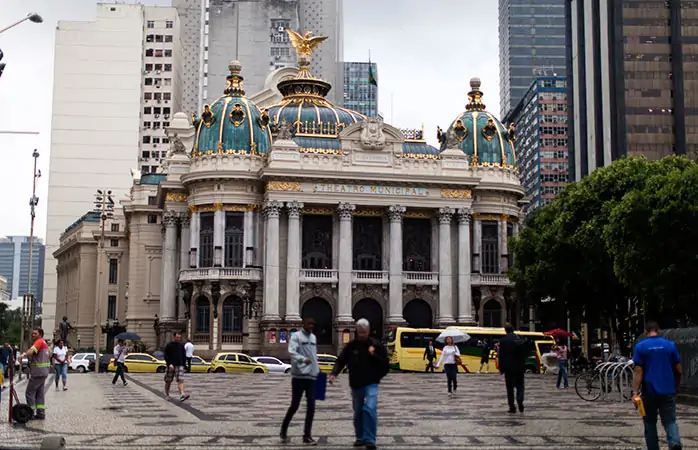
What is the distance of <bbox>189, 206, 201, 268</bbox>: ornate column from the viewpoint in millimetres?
78312

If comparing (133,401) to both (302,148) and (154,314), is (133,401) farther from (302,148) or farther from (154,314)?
(154,314)

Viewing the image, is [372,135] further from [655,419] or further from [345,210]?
[655,419]

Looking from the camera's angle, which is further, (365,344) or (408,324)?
(408,324)

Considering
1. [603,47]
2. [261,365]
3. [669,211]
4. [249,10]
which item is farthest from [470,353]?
[249,10]

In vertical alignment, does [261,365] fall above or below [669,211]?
below

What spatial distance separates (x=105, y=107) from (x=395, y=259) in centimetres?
7255

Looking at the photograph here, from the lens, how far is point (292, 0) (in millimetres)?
143500

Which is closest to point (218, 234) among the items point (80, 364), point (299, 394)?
point (80, 364)

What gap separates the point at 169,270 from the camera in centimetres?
8406

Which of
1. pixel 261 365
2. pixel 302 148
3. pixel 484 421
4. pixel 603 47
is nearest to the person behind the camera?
pixel 484 421

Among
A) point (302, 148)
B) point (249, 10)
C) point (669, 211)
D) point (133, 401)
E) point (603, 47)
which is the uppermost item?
point (249, 10)

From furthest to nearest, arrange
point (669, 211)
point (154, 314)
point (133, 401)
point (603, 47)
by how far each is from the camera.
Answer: point (603, 47) → point (154, 314) → point (669, 211) → point (133, 401)

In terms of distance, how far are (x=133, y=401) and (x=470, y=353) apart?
36904 millimetres

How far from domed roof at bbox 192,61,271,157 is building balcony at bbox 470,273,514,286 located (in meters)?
18.8
